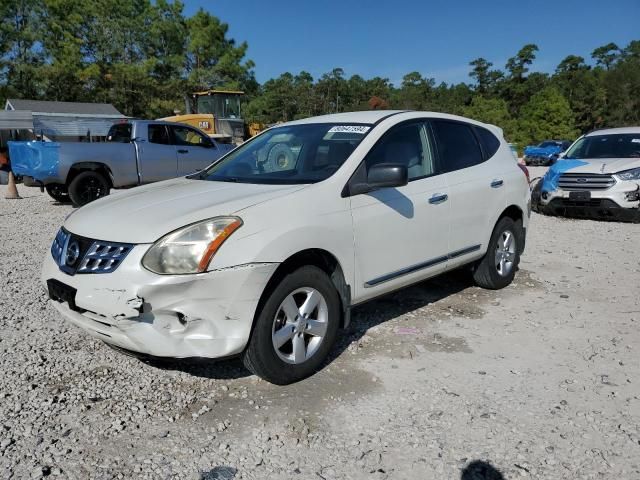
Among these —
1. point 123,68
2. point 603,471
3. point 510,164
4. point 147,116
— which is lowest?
point 603,471

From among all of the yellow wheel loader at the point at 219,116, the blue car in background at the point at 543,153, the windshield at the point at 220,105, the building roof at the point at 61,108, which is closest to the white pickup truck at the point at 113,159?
the yellow wheel loader at the point at 219,116

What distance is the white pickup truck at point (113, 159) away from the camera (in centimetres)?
1050

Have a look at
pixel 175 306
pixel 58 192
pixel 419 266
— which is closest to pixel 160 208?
pixel 175 306

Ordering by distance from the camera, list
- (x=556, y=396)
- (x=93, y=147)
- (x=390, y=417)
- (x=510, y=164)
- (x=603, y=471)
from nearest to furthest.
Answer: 1. (x=603, y=471)
2. (x=390, y=417)
3. (x=556, y=396)
4. (x=510, y=164)
5. (x=93, y=147)

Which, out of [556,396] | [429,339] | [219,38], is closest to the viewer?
[556,396]

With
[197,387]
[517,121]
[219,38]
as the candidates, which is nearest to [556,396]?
[197,387]

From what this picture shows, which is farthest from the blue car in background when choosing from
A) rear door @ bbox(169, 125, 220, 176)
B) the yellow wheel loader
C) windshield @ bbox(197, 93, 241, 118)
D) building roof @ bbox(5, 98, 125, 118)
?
building roof @ bbox(5, 98, 125, 118)

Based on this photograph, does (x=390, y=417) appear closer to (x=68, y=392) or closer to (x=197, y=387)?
(x=197, y=387)

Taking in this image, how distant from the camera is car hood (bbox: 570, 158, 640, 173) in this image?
9.04m

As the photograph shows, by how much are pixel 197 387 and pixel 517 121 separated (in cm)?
6209

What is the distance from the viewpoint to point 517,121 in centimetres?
5938

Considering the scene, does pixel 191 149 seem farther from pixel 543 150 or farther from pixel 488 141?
pixel 543 150

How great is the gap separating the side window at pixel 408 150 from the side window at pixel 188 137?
29.7 ft

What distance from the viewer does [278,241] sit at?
10.2 ft
